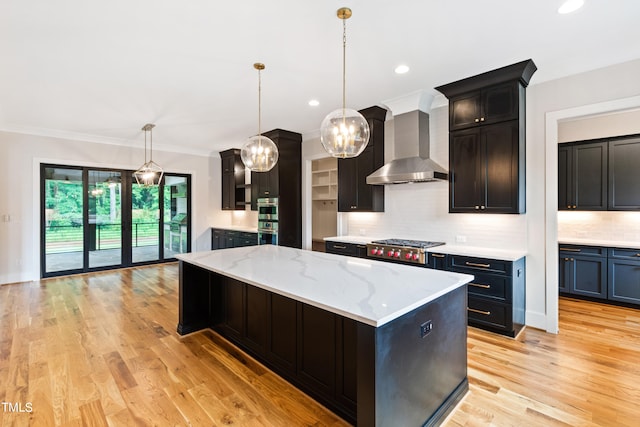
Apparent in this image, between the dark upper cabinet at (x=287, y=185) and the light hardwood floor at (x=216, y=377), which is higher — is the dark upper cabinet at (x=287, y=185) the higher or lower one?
the higher one

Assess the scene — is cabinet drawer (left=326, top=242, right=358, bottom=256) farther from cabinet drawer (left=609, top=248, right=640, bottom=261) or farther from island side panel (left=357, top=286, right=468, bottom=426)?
cabinet drawer (left=609, top=248, right=640, bottom=261)

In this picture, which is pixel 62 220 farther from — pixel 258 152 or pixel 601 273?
pixel 601 273

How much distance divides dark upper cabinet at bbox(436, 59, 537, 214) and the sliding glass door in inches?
246

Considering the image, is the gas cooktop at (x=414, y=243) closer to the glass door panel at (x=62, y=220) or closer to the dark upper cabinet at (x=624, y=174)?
the dark upper cabinet at (x=624, y=174)

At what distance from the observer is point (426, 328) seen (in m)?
1.81

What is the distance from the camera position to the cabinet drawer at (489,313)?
3156mm

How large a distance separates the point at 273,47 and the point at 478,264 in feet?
10.0

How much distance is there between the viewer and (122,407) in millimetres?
2088

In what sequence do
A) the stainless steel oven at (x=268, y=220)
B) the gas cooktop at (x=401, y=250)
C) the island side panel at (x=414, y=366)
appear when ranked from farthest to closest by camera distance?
the stainless steel oven at (x=268, y=220) < the gas cooktop at (x=401, y=250) < the island side panel at (x=414, y=366)

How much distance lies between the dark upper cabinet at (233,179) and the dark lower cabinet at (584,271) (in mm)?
6432

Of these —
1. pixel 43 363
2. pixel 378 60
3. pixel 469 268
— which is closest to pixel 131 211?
pixel 43 363

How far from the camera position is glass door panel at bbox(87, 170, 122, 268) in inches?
244

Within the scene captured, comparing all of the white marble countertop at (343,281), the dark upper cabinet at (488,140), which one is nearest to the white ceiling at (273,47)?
the dark upper cabinet at (488,140)

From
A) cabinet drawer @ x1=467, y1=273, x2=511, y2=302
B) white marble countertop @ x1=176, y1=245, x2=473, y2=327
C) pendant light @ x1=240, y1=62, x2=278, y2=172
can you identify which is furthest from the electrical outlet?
pendant light @ x1=240, y1=62, x2=278, y2=172
